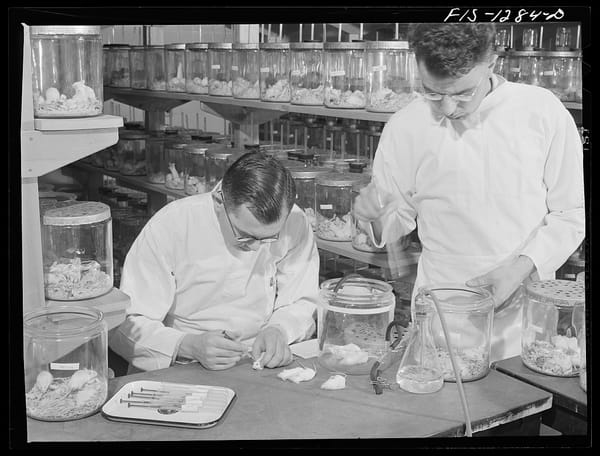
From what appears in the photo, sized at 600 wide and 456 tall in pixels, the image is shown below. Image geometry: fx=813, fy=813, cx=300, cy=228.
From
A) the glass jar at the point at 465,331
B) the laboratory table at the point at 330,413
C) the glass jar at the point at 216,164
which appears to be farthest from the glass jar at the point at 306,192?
the laboratory table at the point at 330,413

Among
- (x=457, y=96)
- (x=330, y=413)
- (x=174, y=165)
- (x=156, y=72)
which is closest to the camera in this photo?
(x=330, y=413)

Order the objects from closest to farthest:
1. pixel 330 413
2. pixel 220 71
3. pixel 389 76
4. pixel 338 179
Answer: pixel 330 413 < pixel 389 76 < pixel 338 179 < pixel 220 71

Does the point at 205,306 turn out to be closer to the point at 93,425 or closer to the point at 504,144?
the point at 93,425

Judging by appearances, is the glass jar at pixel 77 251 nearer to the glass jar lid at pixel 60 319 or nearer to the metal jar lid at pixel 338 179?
the glass jar lid at pixel 60 319

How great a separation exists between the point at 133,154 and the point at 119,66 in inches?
10.6

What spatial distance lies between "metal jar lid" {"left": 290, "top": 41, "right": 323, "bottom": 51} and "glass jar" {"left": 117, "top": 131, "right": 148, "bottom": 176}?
0.54 meters

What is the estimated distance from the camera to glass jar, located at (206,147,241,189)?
7.83ft

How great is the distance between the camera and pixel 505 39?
2.00m

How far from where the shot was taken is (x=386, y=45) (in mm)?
2053

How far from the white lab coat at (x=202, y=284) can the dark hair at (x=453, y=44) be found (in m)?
0.53

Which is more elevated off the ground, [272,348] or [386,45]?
[386,45]

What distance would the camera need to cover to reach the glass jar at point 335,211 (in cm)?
227

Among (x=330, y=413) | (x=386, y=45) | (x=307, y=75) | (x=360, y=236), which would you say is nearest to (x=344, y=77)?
(x=307, y=75)

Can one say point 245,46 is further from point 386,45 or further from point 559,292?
point 559,292
